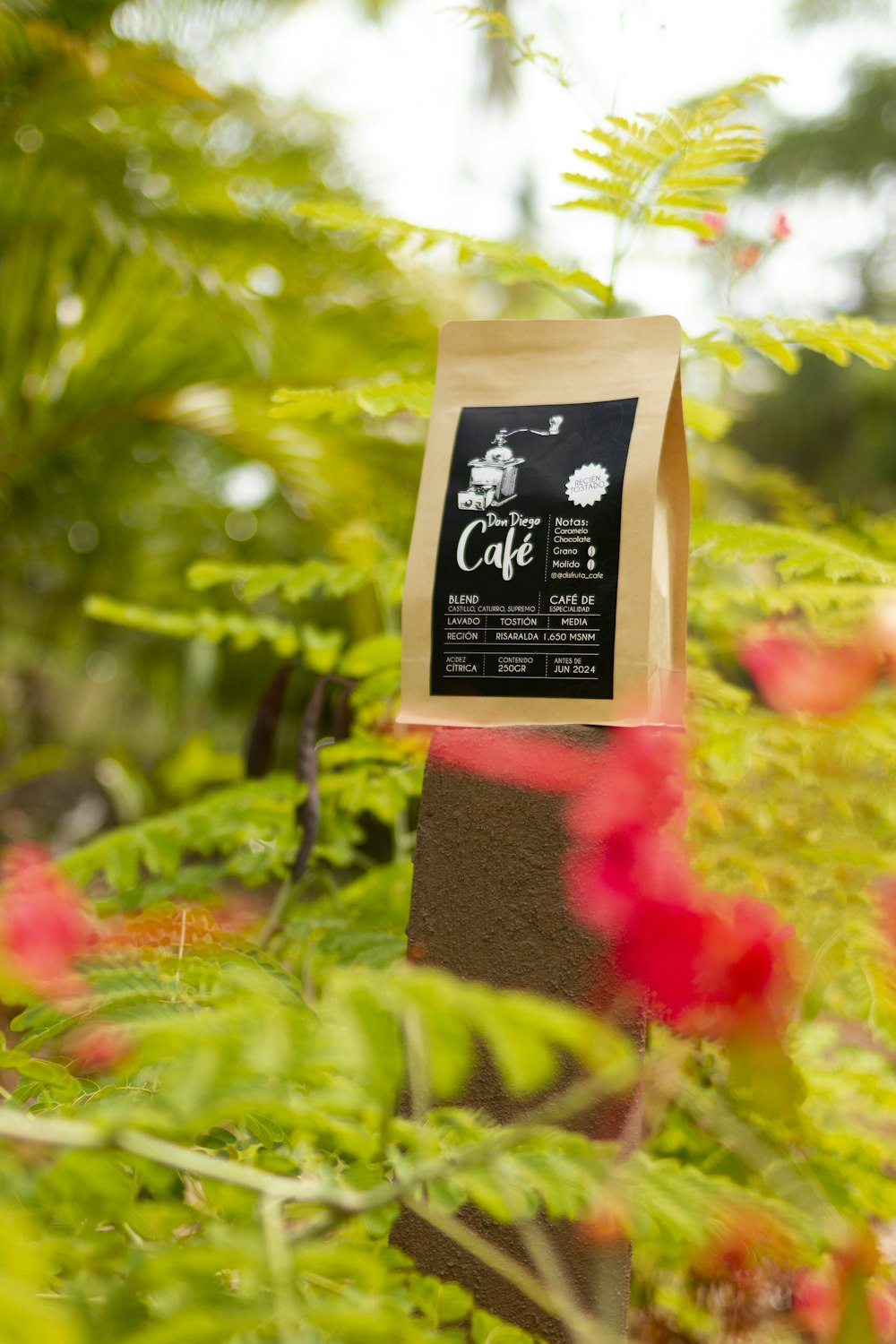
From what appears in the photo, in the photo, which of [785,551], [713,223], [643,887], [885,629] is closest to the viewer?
[643,887]

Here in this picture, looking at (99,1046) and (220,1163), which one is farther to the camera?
(99,1046)

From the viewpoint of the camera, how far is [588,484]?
85cm

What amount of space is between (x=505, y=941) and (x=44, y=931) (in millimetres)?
532

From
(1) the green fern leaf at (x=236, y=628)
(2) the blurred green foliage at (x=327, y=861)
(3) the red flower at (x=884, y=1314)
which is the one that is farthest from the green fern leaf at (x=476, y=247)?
(3) the red flower at (x=884, y=1314)

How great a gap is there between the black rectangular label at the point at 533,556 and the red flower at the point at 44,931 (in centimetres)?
45

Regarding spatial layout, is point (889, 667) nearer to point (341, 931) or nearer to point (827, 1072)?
point (827, 1072)

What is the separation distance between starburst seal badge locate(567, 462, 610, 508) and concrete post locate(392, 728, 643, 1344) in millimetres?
207

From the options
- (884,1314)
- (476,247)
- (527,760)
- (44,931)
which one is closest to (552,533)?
(527,760)

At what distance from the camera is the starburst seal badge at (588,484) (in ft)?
2.77

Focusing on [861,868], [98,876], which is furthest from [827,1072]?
[98,876]

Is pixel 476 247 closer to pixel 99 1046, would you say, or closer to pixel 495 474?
pixel 495 474

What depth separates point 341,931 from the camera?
1058 millimetres

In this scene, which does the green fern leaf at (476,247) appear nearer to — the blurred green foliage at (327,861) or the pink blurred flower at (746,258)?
the blurred green foliage at (327,861)

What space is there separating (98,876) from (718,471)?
2277 millimetres
